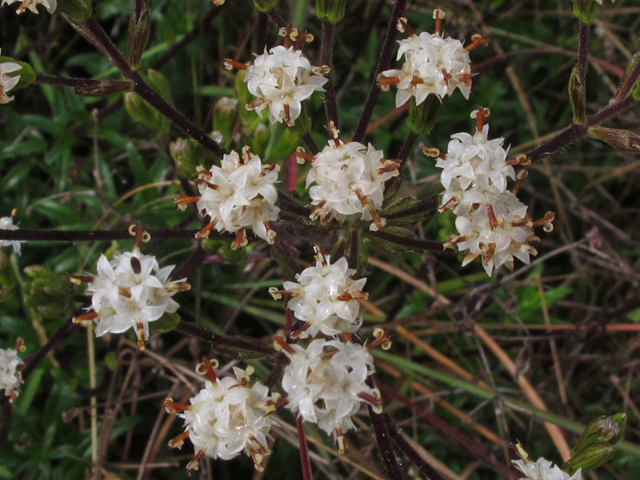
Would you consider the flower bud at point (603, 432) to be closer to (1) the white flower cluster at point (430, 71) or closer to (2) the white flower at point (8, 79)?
(1) the white flower cluster at point (430, 71)

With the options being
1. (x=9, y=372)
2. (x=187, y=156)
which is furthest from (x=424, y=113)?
(x=9, y=372)

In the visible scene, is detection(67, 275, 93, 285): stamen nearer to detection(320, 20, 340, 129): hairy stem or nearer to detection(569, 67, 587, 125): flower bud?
detection(320, 20, 340, 129): hairy stem

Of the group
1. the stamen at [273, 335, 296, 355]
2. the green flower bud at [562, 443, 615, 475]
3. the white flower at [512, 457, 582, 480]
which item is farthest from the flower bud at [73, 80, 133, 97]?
the green flower bud at [562, 443, 615, 475]

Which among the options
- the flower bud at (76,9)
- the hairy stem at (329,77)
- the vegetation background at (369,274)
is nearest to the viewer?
the flower bud at (76,9)

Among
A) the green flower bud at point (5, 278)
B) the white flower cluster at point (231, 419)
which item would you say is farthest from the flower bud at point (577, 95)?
the green flower bud at point (5, 278)

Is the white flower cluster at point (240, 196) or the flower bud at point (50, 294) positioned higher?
the white flower cluster at point (240, 196)

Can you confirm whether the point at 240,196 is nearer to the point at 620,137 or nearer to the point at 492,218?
the point at 492,218
